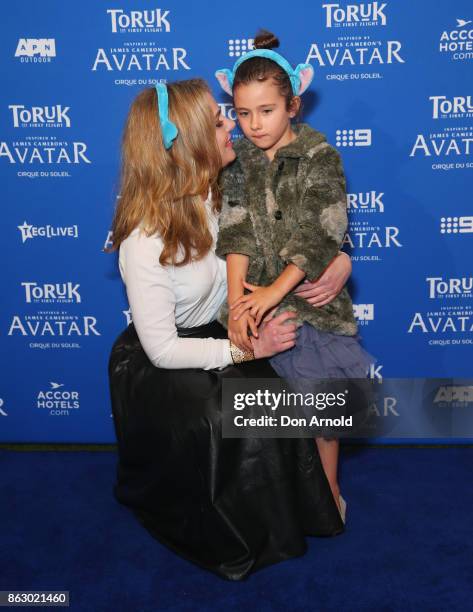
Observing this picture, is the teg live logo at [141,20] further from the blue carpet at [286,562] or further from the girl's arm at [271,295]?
the blue carpet at [286,562]

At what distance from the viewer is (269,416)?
2.24m

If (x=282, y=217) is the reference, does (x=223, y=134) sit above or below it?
above

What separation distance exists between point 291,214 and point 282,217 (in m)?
0.03

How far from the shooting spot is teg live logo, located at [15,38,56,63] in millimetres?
2811

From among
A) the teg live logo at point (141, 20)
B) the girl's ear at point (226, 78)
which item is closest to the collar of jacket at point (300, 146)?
the girl's ear at point (226, 78)

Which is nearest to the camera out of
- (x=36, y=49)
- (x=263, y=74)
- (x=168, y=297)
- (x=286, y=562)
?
(x=263, y=74)

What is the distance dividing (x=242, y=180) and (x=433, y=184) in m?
0.95

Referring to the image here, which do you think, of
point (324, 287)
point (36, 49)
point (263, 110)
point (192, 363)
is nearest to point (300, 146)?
point (263, 110)

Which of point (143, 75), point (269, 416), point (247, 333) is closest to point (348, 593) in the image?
point (269, 416)

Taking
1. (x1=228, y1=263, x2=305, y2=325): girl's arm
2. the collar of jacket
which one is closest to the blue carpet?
(x1=228, y1=263, x2=305, y2=325): girl's arm

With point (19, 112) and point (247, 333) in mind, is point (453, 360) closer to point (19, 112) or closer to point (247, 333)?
point (247, 333)

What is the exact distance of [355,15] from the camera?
8.86ft

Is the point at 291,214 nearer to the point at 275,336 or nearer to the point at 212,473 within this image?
the point at 275,336

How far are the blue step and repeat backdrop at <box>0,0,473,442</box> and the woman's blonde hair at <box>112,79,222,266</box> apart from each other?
28.4 inches
